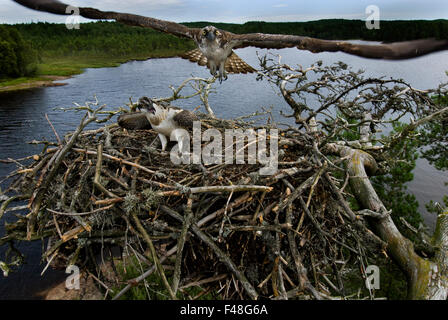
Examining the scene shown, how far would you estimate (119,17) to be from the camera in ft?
18.1

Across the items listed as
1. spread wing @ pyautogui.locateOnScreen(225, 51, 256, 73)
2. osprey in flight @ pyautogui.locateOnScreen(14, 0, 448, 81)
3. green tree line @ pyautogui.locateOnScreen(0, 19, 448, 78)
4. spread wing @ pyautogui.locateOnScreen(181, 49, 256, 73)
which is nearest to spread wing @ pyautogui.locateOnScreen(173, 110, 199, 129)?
osprey in flight @ pyautogui.locateOnScreen(14, 0, 448, 81)

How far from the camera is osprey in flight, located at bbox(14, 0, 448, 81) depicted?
3759mm

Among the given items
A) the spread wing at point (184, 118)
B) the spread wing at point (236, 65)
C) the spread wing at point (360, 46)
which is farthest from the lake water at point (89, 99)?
the spread wing at point (184, 118)

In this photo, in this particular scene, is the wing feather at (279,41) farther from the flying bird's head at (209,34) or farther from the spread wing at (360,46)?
the flying bird's head at (209,34)

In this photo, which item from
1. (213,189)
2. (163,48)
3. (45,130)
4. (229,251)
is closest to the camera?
(213,189)

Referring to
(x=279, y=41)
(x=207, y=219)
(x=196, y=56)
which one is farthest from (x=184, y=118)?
(x=196, y=56)

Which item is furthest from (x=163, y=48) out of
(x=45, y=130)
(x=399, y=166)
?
(x=399, y=166)

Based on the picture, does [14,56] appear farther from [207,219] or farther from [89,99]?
[207,219]

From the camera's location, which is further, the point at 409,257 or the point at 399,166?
the point at 399,166

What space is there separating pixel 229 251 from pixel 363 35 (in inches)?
167

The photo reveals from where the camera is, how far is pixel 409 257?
3.86m

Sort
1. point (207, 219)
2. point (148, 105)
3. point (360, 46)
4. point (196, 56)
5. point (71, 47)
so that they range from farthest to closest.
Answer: point (71, 47) < point (196, 56) < point (360, 46) < point (148, 105) < point (207, 219)

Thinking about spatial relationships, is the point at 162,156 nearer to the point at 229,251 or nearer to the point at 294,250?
the point at 229,251

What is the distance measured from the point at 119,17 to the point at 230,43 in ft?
7.29
